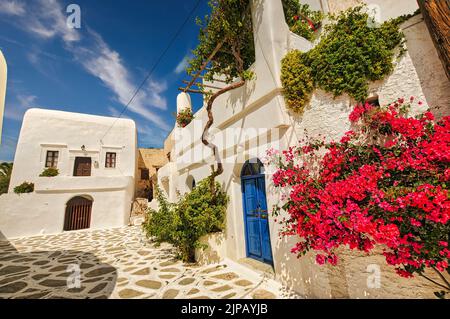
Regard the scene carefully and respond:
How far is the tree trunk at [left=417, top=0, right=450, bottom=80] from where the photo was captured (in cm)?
271

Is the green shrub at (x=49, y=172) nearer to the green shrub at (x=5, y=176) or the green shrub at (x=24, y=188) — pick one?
the green shrub at (x=24, y=188)

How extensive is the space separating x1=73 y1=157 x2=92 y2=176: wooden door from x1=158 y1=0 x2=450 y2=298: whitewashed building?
13.6 m

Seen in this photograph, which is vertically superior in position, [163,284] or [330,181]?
[330,181]

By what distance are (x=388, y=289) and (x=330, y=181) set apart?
1819 mm

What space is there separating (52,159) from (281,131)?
18.4 m

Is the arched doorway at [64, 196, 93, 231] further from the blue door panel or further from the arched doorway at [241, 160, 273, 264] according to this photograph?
the blue door panel

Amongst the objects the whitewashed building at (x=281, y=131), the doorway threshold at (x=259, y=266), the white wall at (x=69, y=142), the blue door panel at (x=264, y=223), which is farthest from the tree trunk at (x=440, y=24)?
the white wall at (x=69, y=142)

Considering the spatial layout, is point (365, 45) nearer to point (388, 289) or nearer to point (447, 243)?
point (447, 243)

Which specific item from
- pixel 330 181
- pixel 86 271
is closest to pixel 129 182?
pixel 86 271

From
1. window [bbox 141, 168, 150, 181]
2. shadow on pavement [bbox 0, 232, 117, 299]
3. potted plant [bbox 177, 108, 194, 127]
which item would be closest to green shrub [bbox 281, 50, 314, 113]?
shadow on pavement [bbox 0, 232, 117, 299]

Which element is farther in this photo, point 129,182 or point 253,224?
point 129,182

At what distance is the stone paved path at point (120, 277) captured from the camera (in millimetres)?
4219

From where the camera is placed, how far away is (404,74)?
125 inches

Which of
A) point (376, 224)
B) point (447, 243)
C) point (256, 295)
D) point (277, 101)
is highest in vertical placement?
point (277, 101)
